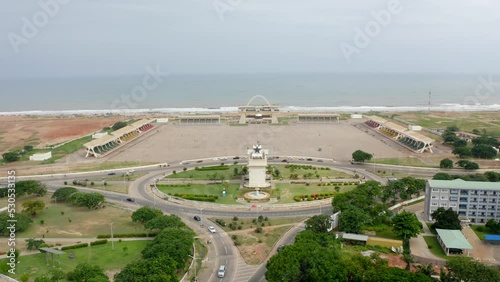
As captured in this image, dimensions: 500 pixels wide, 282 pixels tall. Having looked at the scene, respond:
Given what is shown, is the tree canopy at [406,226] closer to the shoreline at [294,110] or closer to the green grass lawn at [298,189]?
the green grass lawn at [298,189]

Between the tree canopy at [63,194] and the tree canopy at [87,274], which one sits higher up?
the tree canopy at [63,194]

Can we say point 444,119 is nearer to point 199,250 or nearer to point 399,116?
point 399,116

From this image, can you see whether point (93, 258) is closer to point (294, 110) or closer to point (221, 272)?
point (221, 272)

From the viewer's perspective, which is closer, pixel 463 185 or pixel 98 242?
pixel 98 242

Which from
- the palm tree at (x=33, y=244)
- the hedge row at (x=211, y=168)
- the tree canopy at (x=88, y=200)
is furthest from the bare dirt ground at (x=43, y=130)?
the palm tree at (x=33, y=244)

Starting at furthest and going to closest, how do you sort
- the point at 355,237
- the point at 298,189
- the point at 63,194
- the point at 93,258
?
the point at 298,189, the point at 63,194, the point at 355,237, the point at 93,258

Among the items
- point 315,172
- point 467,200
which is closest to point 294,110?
point 315,172

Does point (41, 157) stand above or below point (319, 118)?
below
